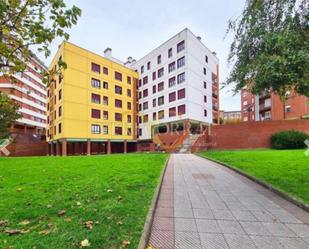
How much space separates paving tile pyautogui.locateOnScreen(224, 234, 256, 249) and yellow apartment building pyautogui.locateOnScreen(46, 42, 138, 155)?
29918 mm

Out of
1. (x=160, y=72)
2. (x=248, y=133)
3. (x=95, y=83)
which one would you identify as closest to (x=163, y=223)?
(x=248, y=133)

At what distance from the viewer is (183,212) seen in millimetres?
4684

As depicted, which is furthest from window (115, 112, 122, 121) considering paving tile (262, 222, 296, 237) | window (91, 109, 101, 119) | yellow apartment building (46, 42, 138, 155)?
A: paving tile (262, 222, 296, 237)

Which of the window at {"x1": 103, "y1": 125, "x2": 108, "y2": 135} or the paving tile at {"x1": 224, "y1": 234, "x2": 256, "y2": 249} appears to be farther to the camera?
the window at {"x1": 103, "y1": 125, "x2": 108, "y2": 135}

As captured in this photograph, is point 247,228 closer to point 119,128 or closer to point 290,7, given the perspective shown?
point 290,7

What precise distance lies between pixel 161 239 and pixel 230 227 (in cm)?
131

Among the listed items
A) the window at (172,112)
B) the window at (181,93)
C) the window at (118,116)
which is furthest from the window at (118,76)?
the window at (181,93)

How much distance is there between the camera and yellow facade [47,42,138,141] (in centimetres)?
3228

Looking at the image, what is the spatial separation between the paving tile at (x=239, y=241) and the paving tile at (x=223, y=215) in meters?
Answer: 0.81

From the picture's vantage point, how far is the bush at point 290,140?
2252cm

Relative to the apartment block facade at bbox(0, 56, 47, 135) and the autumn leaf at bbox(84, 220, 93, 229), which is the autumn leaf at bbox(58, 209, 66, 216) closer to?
the autumn leaf at bbox(84, 220, 93, 229)

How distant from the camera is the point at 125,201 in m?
4.89

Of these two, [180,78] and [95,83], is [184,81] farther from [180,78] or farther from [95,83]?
[95,83]

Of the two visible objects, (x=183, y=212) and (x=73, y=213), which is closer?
(x=73, y=213)
